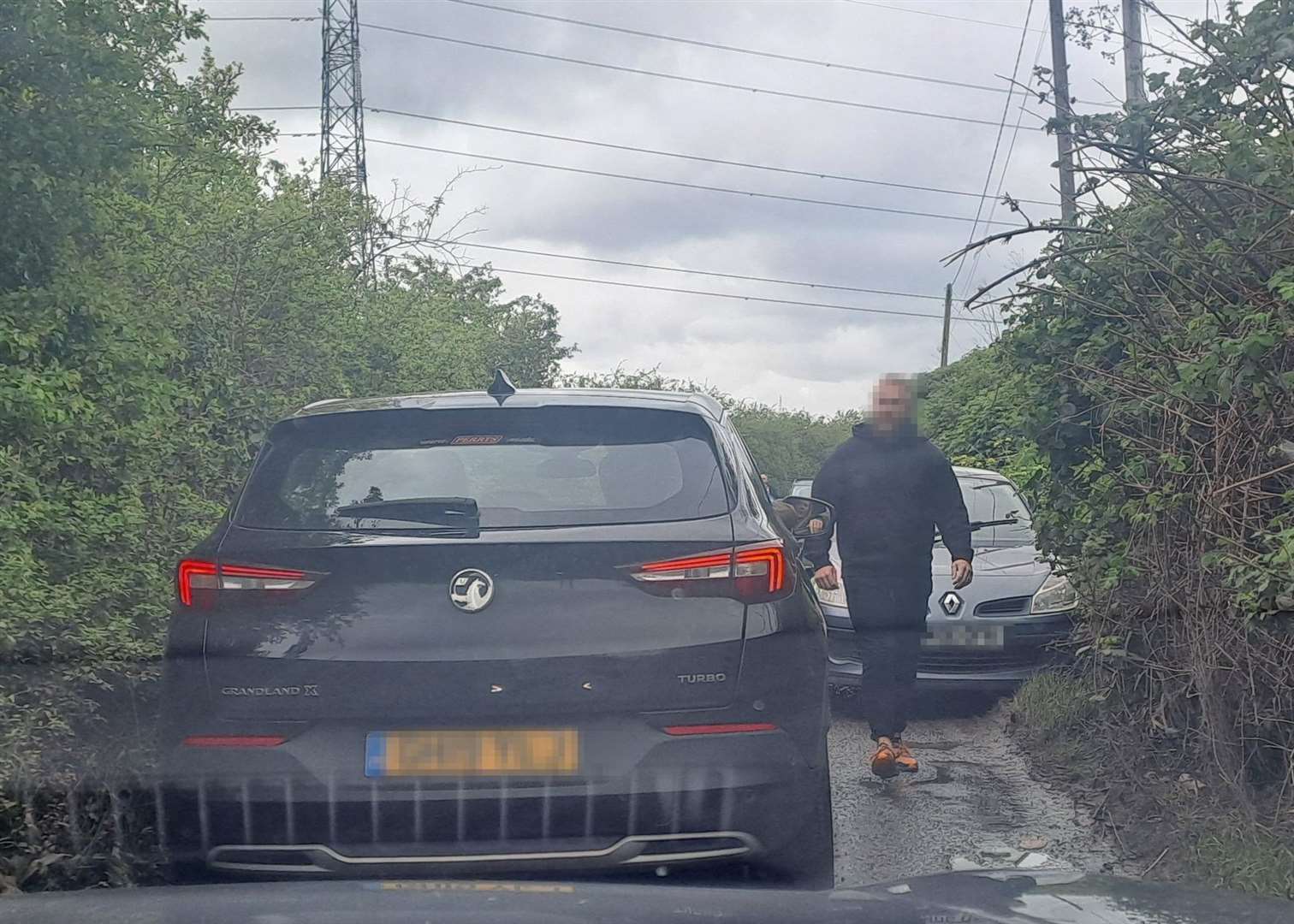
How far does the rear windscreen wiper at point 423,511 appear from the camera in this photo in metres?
3.71

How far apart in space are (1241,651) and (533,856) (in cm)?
239

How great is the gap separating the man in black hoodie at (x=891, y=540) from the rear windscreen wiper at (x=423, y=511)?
116 inches

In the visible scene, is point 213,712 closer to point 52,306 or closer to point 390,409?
point 390,409

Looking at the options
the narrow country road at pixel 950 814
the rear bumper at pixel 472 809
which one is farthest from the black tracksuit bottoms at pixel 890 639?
the rear bumper at pixel 472 809

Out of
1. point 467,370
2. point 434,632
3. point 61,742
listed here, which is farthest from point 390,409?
point 467,370

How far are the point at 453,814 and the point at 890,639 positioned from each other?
3.16 meters

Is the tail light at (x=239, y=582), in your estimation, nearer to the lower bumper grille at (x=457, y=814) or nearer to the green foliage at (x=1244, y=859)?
the lower bumper grille at (x=457, y=814)

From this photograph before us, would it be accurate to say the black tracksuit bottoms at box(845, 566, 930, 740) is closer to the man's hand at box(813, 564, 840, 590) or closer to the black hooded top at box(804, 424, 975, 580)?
the black hooded top at box(804, 424, 975, 580)

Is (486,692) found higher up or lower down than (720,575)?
lower down

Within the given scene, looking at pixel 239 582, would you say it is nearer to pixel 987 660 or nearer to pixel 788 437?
pixel 987 660

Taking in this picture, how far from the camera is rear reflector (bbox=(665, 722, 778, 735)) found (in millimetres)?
3555

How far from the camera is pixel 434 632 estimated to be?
3.55 m

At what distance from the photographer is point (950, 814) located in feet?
18.5

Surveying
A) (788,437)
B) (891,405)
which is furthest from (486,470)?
(788,437)
